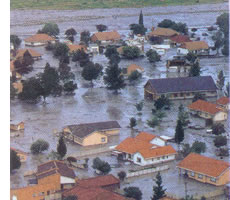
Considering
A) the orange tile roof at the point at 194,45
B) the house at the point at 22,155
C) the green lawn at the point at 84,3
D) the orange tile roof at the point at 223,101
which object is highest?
the green lawn at the point at 84,3

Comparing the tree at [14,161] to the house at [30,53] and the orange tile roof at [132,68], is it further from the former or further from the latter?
the house at [30,53]

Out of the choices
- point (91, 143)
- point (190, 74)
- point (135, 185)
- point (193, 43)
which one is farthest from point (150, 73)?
point (135, 185)

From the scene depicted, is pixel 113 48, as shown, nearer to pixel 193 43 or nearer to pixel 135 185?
pixel 193 43

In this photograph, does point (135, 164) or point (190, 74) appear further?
point (190, 74)

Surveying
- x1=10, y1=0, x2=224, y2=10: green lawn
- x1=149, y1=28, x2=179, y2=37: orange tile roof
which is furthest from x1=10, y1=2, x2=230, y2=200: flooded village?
x1=10, y1=0, x2=224, y2=10: green lawn

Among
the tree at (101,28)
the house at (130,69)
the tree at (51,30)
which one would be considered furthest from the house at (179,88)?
the tree at (101,28)

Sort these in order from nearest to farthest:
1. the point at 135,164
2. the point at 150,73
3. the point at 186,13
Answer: the point at 135,164 → the point at 150,73 → the point at 186,13

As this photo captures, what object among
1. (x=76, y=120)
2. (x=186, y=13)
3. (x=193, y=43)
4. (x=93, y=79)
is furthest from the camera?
(x=186, y=13)
